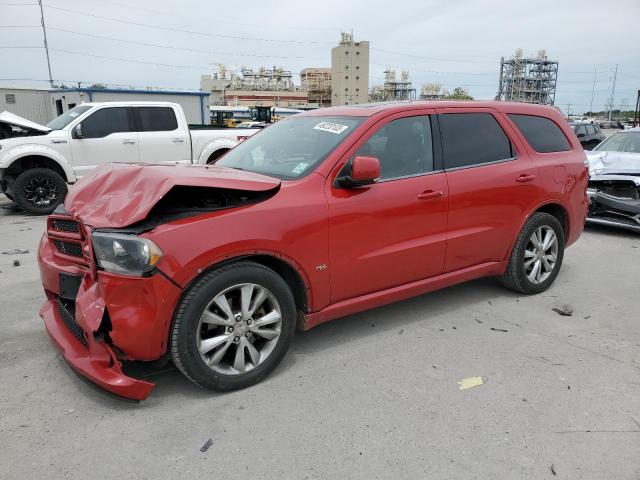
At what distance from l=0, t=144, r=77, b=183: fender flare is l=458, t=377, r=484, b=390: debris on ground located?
28.2 feet

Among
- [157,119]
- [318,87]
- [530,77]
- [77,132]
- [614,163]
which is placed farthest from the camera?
[318,87]

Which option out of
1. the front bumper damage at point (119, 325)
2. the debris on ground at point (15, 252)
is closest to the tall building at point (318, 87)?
the debris on ground at point (15, 252)

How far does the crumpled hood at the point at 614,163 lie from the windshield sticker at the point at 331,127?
5.82 meters

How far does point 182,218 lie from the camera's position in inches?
113

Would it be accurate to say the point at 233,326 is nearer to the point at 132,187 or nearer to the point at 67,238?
the point at 132,187

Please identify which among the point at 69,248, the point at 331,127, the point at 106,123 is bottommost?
the point at 69,248

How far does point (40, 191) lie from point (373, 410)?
8533 millimetres

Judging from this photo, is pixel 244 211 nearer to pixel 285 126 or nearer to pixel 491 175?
pixel 285 126

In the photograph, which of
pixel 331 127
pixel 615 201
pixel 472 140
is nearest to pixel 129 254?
pixel 331 127

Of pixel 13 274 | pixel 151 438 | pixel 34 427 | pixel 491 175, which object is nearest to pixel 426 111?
pixel 491 175

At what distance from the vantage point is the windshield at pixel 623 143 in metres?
8.38

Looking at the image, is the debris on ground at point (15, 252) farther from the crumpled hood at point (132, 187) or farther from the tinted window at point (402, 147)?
the tinted window at point (402, 147)

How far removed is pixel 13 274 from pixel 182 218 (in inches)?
147

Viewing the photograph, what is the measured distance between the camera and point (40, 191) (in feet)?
30.2
